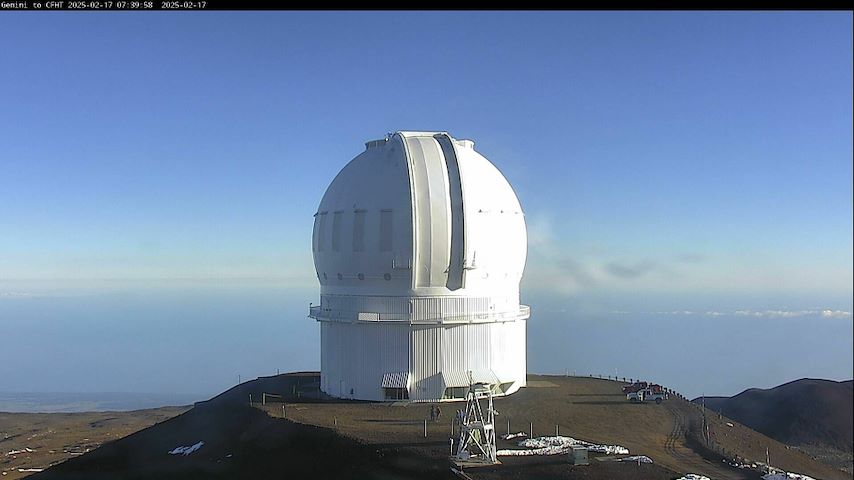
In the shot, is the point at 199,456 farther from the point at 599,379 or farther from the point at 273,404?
the point at 599,379

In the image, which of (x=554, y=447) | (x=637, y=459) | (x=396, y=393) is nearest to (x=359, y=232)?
(x=396, y=393)

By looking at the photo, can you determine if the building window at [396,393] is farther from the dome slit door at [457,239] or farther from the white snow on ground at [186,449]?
the white snow on ground at [186,449]

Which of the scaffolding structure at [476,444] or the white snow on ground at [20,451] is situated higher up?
the scaffolding structure at [476,444]

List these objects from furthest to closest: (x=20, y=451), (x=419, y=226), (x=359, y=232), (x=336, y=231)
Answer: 1. (x=336, y=231)
2. (x=20, y=451)
3. (x=359, y=232)
4. (x=419, y=226)

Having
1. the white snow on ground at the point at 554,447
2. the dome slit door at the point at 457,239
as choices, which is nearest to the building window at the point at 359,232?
the dome slit door at the point at 457,239

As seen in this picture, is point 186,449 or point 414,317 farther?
point 414,317

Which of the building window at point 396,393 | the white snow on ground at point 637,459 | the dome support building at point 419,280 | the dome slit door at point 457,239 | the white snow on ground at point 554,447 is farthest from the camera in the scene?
the dome slit door at point 457,239

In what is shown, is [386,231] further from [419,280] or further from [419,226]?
[419,280]
